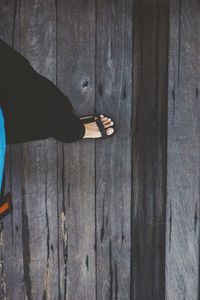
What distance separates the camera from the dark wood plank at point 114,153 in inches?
78.3

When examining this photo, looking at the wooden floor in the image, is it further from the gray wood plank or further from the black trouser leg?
the black trouser leg

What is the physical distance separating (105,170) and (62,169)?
0.16m


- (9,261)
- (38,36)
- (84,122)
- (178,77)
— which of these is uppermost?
(38,36)

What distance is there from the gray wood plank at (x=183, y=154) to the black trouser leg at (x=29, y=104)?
40cm

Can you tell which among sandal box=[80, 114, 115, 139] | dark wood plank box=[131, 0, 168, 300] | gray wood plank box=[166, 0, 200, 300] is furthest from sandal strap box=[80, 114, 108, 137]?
gray wood plank box=[166, 0, 200, 300]

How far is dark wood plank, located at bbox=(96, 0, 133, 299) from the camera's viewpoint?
199cm

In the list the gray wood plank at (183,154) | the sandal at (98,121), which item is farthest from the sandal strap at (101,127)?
the gray wood plank at (183,154)

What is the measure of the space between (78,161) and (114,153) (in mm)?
135

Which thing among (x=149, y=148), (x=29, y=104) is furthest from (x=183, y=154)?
(x=29, y=104)

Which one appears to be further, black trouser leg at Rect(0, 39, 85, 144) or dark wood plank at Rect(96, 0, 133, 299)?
dark wood plank at Rect(96, 0, 133, 299)

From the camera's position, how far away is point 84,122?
6.56ft

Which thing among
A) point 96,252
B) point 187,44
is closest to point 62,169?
point 96,252

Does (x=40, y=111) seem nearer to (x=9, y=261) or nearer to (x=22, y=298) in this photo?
(x=9, y=261)

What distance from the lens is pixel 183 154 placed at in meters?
2.05
